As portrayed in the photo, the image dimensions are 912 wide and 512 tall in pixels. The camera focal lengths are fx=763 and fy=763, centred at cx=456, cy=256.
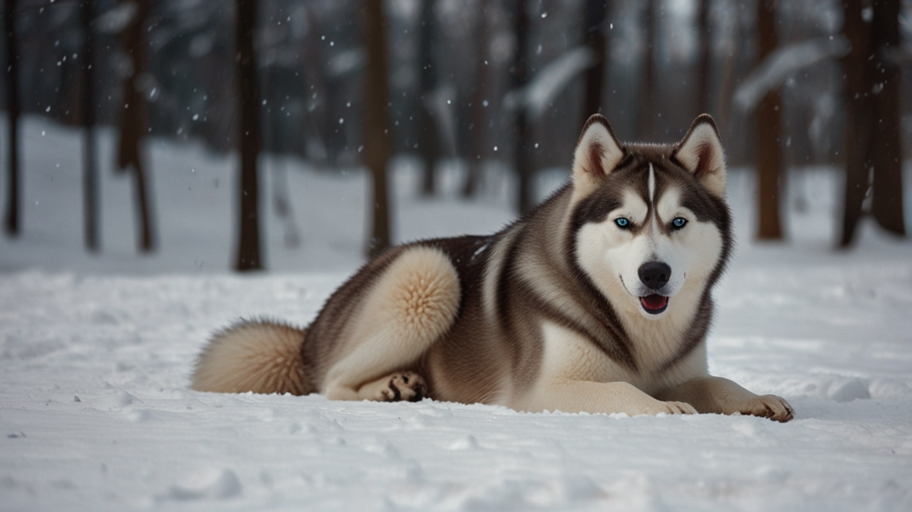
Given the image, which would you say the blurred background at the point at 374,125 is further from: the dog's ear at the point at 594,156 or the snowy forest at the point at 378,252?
the dog's ear at the point at 594,156

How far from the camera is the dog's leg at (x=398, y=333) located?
403cm

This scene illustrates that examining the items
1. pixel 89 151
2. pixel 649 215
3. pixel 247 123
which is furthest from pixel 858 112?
pixel 89 151

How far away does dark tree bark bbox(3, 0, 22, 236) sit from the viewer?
15258 millimetres

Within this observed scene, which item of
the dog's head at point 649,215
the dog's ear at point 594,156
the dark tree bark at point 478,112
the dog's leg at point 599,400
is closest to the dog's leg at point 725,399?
the dog's leg at point 599,400

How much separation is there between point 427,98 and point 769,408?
2173 cm

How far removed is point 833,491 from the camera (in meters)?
2.20

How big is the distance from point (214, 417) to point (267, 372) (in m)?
1.25

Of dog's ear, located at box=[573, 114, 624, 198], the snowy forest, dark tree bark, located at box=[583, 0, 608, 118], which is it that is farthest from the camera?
dark tree bark, located at box=[583, 0, 608, 118]

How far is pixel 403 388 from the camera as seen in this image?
156 inches

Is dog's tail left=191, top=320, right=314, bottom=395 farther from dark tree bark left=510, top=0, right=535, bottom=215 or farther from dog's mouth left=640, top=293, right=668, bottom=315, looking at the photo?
dark tree bark left=510, top=0, right=535, bottom=215

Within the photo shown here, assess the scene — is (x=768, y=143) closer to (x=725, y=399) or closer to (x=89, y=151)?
(x=725, y=399)

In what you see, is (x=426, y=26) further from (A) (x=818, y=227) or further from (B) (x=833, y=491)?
(B) (x=833, y=491)

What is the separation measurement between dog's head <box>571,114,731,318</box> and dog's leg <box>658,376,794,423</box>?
0.44 metres

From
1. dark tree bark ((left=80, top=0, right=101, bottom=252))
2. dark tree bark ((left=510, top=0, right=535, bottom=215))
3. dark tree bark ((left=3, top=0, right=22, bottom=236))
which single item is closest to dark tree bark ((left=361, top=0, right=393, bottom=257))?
dark tree bark ((left=510, top=0, right=535, bottom=215))
